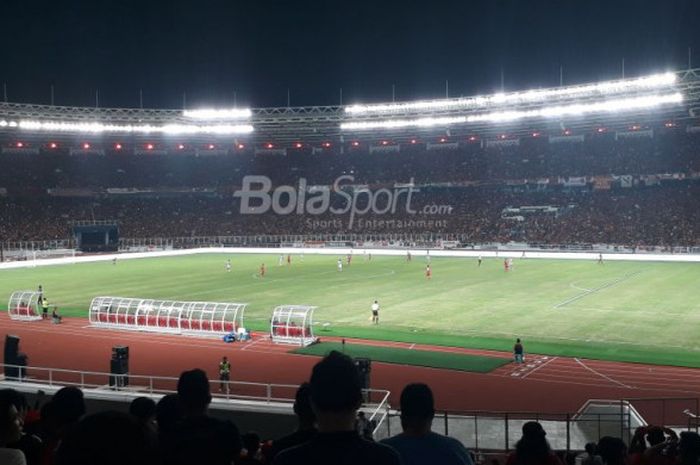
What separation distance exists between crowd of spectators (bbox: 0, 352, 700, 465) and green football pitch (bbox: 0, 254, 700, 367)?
22.1 meters

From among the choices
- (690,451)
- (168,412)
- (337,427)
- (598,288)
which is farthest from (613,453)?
(598,288)

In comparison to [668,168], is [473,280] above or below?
below

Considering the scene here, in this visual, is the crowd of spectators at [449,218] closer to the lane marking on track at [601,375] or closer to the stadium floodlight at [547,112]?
the stadium floodlight at [547,112]

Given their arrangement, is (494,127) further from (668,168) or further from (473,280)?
(473,280)

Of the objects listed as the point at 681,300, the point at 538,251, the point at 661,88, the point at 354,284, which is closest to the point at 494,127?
the point at 538,251

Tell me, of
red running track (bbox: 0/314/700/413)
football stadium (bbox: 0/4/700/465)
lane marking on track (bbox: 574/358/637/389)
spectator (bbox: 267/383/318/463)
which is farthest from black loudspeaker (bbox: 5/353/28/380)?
spectator (bbox: 267/383/318/463)

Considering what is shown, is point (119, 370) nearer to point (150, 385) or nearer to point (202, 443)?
point (150, 385)

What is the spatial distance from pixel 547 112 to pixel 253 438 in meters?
69.5

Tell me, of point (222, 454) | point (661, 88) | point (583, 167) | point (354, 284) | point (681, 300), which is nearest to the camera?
point (222, 454)

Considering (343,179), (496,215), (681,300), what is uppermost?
(343,179)

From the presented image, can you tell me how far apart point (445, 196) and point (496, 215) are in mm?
9063

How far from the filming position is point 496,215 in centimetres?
8738

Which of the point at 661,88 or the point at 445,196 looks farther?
the point at 445,196

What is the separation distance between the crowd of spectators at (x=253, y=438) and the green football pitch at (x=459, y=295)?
2208cm
